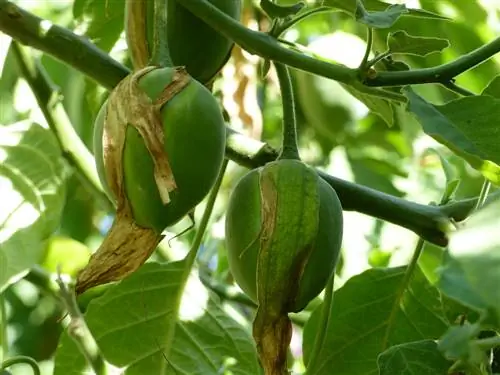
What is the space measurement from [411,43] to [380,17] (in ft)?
0.24

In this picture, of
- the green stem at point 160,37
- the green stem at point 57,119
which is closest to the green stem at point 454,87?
the green stem at point 160,37

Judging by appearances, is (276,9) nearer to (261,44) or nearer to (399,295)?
(261,44)

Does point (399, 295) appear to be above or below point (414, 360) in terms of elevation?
above

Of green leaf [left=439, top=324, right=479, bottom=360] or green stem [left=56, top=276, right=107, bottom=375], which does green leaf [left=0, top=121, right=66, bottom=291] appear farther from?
→ green leaf [left=439, top=324, right=479, bottom=360]

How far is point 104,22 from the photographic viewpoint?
52.6 inches

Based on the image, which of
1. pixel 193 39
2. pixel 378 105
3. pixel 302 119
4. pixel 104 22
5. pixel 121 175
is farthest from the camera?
pixel 302 119

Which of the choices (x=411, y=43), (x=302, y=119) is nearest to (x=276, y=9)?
(x=411, y=43)

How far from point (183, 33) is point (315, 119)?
2.51ft

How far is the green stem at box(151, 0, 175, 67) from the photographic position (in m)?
0.88

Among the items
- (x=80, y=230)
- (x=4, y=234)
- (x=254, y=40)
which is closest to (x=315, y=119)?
(x=80, y=230)

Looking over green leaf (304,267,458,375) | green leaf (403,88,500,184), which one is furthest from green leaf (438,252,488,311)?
green leaf (304,267,458,375)

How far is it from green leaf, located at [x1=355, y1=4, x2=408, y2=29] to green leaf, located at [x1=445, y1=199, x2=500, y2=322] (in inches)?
10.4

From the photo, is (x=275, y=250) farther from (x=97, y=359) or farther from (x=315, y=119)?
(x=315, y=119)

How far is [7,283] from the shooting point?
44.7 inches
